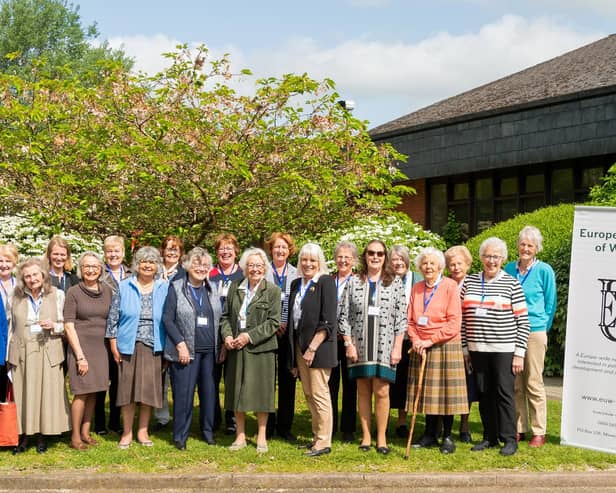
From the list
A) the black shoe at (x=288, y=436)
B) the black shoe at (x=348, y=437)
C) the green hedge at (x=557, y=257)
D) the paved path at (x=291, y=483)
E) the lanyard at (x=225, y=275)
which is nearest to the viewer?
the paved path at (x=291, y=483)

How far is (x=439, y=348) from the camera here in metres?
7.45

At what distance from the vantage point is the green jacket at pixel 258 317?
7617mm

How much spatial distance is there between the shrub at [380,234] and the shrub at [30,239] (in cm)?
367

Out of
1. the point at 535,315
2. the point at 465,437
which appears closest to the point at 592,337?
the point at 535,315

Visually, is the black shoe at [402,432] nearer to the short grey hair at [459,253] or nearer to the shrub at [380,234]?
the short grey hair at [459,253]

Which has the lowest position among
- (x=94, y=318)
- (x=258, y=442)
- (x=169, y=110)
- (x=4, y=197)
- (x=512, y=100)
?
(x=258, y=442)

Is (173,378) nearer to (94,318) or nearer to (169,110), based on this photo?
(94,318)

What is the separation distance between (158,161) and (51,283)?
7.06ft

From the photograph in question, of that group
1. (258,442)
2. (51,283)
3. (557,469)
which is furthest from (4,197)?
(557,469)

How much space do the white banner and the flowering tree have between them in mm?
3309

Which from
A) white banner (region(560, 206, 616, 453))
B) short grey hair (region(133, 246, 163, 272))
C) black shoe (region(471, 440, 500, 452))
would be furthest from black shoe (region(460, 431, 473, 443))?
short grey hair (region(133, 246, 163, 272))

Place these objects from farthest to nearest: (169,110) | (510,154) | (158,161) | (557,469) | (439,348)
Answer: (510,154) → (169,110) → (158,161) → (439,348) → (557,469)

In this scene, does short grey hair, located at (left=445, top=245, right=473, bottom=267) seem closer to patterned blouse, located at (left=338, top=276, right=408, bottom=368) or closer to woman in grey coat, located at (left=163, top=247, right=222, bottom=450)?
patterned blouse, located at (left=338, top=276, right=408, bottom=368)

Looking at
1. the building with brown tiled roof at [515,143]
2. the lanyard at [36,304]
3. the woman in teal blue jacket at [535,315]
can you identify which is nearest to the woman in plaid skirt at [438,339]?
the woman in teal blue jacket at [535,315]
